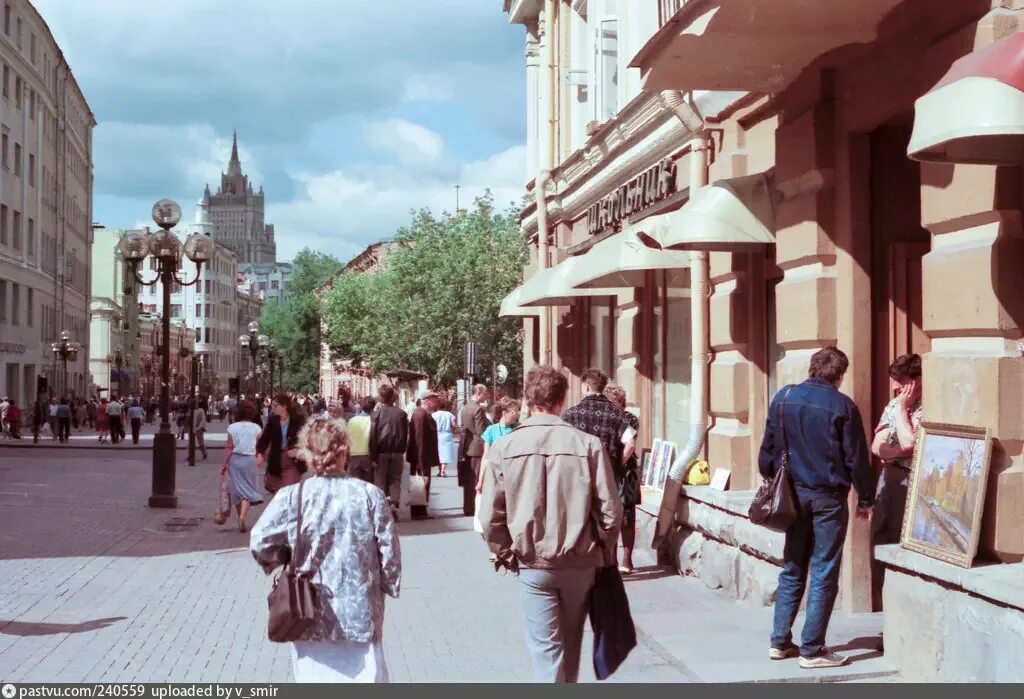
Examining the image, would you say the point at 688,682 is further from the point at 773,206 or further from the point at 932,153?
the point at 773,206

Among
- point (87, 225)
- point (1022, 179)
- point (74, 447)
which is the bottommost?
point (74, 447)

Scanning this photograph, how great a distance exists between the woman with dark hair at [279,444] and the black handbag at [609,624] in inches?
361

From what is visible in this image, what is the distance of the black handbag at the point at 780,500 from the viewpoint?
25.4 ft

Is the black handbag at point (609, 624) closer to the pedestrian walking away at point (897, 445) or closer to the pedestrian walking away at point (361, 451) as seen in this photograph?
the pedestrian walking away at point (897, 445)

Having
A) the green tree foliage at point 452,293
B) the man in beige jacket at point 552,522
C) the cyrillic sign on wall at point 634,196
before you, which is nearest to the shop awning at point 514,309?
the cyrillic sign on wall at point 634,196

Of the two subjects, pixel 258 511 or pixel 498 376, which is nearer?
pixel 258 511

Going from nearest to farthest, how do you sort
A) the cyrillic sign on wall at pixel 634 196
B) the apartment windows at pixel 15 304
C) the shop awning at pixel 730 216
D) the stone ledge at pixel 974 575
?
the stone ledge at pixel 974 575 < the shop awning at pixel 730 216 < the cyrillic sign on wall at pixel 634 196 < the apartment windows at pixel 15 304

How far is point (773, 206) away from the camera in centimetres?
1083

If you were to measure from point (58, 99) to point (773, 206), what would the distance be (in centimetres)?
6504

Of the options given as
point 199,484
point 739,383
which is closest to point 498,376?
point 199,484

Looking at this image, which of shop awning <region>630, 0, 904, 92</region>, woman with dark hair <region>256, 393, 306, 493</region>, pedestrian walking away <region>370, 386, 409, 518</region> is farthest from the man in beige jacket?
pedestrian walking away <region>370, 386, 409, 518</region>

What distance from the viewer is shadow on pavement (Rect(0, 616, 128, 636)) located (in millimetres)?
9227

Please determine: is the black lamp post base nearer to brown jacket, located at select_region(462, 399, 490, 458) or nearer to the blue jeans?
brown jacket, located at select_region(462, 399, 490, 458)

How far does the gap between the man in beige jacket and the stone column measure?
2077 mm
